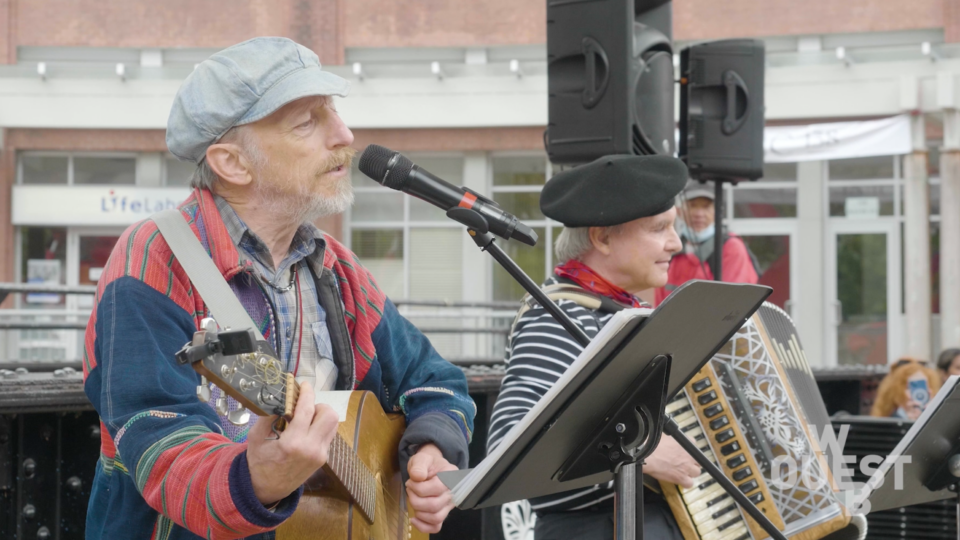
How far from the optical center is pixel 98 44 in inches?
661

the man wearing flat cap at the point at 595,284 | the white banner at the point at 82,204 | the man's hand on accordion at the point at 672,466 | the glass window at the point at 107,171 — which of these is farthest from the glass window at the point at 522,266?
the man's hand on accordion at the point at 672,466

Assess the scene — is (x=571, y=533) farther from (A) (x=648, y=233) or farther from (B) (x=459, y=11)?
(B) (x=459, y=11)

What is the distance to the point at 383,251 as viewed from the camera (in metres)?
17.3

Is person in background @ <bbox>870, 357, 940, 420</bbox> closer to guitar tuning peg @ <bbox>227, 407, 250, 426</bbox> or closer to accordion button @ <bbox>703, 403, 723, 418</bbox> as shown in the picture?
accordion button @ <bbox>703, 403, 723, 418</bbox>

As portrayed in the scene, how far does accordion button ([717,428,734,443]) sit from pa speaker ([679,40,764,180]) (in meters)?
2.59

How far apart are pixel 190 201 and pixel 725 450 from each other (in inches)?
60.7

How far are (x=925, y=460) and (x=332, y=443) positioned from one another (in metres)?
1.65

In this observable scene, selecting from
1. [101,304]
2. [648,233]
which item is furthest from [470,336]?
[101,304]

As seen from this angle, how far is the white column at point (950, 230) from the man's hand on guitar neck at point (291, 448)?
47.1ft

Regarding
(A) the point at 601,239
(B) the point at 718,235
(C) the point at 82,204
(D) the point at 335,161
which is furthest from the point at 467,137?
(D) the point at 335,161

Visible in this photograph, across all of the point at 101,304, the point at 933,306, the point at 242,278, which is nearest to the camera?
the point at 101,304

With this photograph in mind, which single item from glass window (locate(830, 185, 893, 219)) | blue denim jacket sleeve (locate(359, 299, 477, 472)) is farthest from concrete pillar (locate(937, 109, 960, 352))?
blue denim jacket sleeve (locate(359, 299, 477, 472))

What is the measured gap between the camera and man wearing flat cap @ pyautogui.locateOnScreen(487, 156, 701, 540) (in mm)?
2730

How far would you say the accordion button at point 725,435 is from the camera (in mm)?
2797
